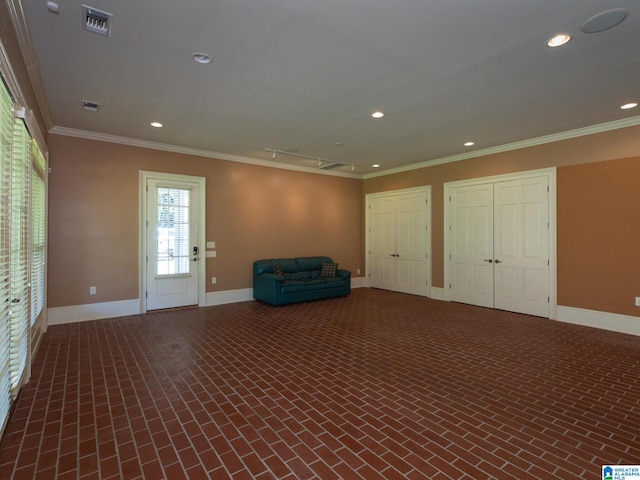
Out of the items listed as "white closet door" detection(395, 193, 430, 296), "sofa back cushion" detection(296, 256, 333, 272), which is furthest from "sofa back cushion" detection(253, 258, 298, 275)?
"white closet door" detection(395, 193, 430, 296)

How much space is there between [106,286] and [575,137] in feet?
25.4

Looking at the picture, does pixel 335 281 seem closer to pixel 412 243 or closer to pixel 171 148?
pixel 412 243

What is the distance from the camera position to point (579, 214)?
16.3 feet

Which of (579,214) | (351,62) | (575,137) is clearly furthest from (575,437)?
(575,137)

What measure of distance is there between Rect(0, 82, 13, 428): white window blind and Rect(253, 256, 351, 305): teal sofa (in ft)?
13.5

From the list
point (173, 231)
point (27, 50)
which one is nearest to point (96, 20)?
point (27, 50)

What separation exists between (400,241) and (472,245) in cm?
177

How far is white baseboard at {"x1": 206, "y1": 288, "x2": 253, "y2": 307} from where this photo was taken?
6.35 m

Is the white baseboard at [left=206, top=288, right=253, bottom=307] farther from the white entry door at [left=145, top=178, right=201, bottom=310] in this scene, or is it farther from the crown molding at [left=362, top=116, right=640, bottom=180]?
the crown molding at [left=362, top=116, right=640, bottom=180]

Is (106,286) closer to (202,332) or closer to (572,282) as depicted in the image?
(202,332)

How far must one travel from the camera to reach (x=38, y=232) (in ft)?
13.4

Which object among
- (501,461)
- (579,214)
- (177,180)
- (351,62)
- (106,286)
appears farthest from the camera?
(177,180)

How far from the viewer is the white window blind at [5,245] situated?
2.12 m

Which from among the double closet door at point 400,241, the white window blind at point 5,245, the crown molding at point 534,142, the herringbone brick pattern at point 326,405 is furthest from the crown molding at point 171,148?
the white window blind at point 5,245
